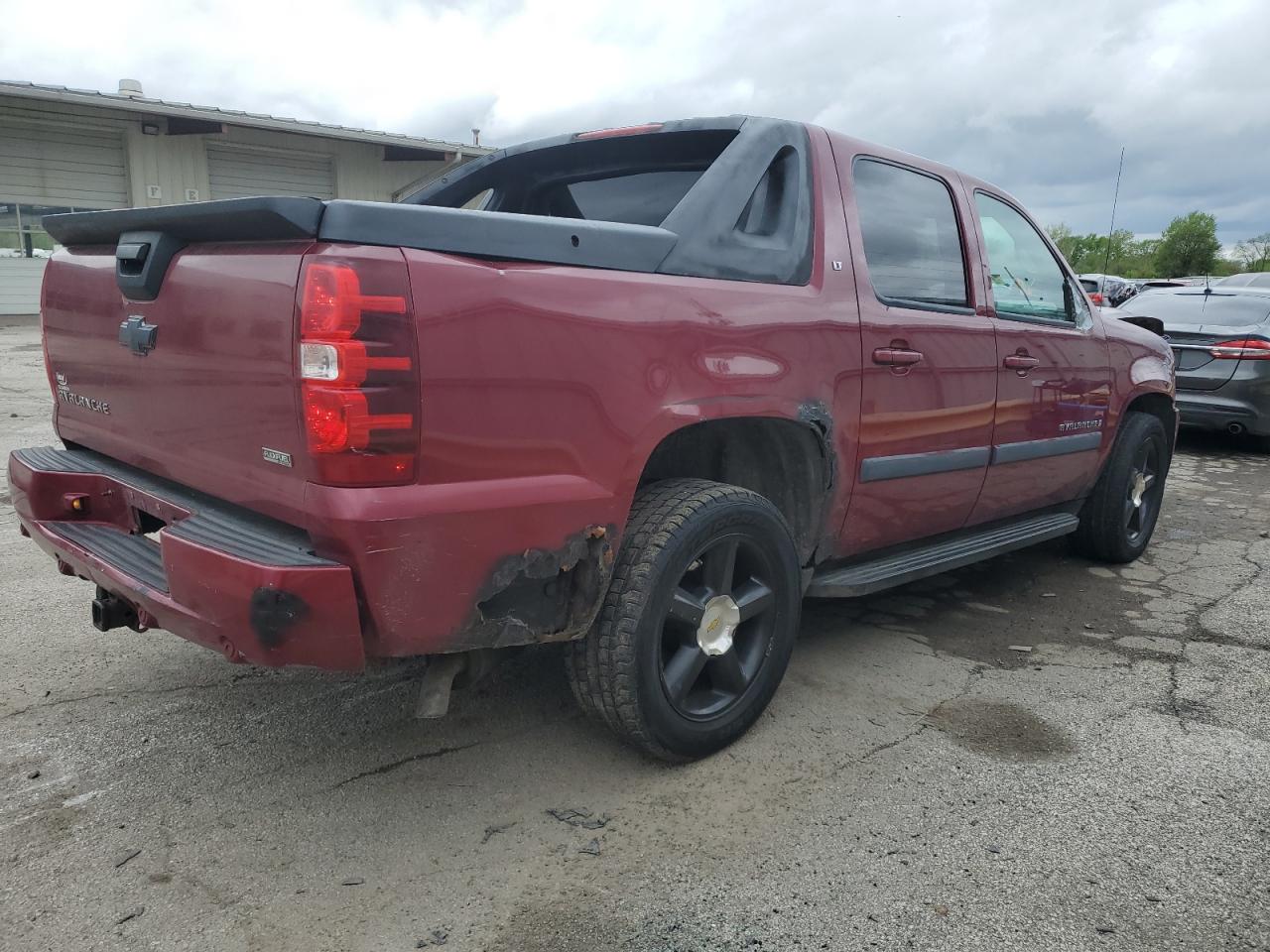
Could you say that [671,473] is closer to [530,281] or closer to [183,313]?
[530,281]

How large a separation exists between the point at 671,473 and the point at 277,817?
4.77ft

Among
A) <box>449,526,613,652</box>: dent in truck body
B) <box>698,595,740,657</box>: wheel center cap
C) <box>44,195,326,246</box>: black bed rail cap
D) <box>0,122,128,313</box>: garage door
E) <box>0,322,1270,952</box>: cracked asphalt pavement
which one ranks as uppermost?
<box>0,122,128,313</box>: garage door

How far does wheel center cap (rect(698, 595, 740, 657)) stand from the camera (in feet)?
9.20

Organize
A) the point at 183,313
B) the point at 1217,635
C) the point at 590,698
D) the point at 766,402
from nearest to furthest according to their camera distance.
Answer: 1. the point at 183,313
2. the point at 590,698
3. the point at 766,402
4. the point at 1217,635

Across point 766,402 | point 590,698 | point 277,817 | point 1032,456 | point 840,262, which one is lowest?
point 277,817

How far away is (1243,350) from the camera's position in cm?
824

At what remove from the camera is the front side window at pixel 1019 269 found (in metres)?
3.96

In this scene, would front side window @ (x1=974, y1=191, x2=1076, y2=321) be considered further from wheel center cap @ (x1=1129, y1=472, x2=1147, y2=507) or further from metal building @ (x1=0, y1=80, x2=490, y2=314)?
metal building @ (x1=0, y1=80, x2=490, y2=314)

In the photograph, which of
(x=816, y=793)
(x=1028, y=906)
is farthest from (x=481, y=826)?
(x=1028, y=906)

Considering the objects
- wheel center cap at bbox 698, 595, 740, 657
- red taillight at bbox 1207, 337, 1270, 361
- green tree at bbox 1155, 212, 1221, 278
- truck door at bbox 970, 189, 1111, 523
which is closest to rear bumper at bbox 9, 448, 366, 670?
wheel center cap at bbox 698, 595, 740, 657

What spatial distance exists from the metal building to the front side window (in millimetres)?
13935

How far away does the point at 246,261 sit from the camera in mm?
2242

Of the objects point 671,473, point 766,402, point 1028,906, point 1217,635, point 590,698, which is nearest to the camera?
point 1028,906

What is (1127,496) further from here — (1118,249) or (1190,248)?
(1118,249)
